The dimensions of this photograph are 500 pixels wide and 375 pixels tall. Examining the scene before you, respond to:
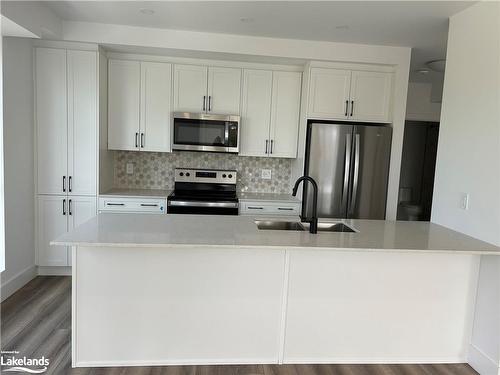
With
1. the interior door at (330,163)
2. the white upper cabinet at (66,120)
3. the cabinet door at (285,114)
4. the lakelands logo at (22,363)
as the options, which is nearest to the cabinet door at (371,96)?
the interior door at (330,163)

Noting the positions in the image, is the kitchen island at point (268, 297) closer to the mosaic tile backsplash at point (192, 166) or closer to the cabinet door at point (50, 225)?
the cabinet door at point (50, 225)

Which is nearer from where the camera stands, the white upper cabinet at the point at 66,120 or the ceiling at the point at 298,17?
the ceiling at the point at 298,17

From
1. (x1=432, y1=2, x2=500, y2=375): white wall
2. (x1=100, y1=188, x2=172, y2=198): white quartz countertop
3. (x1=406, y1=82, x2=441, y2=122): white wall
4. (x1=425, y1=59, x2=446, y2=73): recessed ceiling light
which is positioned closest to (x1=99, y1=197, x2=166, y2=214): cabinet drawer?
A: (x1=100, y1=188, x2=172, y2=198): white quartz countertop

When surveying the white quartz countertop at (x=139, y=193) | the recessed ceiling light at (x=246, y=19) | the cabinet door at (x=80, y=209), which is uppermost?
the recessed ceiling light at (x=246, y=19)

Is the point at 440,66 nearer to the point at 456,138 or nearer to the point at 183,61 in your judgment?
the point at 456,138

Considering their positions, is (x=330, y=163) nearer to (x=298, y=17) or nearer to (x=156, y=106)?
(x=298, y=17)

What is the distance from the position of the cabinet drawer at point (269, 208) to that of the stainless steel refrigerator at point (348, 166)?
0.50 ft

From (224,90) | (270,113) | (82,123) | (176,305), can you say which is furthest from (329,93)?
(176,305)

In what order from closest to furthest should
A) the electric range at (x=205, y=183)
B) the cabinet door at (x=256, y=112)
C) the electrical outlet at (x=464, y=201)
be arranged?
the electrical outlet at (x=464, y=201) < the cabinet door at (x=256, y=112) < the electric range at (x=205, y=183)

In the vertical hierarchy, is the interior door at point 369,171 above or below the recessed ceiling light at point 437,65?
below

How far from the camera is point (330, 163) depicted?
149 inches

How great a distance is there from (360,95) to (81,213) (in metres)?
3.22

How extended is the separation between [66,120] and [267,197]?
2279 mm

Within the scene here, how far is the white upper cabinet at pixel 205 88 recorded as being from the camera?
12.8 feet
